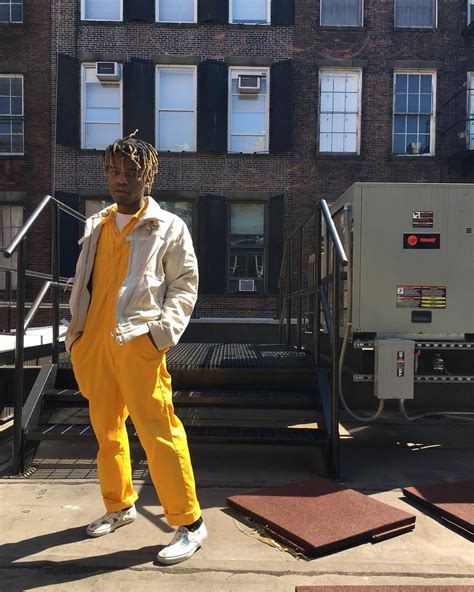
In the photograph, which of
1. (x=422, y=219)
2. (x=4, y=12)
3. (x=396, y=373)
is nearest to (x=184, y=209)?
(x=4, y=12)

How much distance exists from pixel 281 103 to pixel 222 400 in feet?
34.3

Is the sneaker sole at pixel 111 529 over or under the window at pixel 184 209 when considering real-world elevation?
under

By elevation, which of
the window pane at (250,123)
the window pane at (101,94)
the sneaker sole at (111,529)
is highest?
the window pane at (101,94)

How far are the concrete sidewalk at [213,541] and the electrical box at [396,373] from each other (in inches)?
25.0

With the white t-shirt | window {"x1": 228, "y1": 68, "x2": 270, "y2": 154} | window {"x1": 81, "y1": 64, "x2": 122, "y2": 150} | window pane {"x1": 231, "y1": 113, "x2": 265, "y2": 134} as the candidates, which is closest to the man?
the white t-shirt

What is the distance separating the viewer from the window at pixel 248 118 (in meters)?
13.0

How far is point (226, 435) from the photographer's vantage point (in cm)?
379

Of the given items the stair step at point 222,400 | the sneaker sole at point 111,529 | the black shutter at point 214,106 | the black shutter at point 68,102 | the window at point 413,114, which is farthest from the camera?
the window at point 413,114

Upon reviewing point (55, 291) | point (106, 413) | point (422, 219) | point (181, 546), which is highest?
point (422, 219)

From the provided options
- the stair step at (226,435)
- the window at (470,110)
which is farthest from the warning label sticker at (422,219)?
the window at (470,110)

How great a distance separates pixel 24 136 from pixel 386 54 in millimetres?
9432

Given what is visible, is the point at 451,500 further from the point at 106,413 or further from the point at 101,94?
the point at 101,94

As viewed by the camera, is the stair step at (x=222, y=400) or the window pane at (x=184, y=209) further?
the window pane at (x=184, y=209)

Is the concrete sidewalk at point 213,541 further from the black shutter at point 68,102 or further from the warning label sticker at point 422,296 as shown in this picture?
the black shutter at point 68,102
